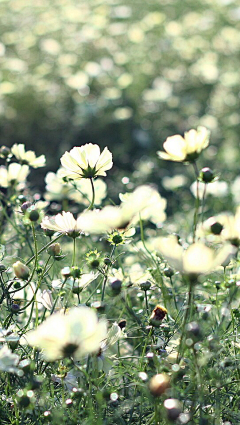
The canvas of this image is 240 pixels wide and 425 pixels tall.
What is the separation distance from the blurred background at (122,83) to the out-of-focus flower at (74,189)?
516 mm

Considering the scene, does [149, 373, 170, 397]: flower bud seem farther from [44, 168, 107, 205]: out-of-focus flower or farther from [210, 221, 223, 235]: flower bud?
[44, 168, 107, 205]: out-of-focus flower

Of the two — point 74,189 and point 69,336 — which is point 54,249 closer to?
point 69,336

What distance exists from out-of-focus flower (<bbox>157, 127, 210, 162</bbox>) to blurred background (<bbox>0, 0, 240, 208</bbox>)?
3.05 feet

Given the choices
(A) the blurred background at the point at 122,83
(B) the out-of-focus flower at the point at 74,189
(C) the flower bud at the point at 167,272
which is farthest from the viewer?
(A) the blurred background at the point at 122,83

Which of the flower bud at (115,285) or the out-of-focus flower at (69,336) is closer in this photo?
the out-of-focus flower at (69,336)

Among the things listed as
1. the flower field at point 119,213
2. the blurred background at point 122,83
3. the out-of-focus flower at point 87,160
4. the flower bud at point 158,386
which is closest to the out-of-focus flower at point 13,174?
the flower field at point 119,213

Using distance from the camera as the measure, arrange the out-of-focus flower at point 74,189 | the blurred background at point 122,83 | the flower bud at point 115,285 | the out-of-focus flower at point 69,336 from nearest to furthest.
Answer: the out-of-focus flower at point 69,336
the flower bud at point 115,285
the out-of-focus flower at point 74,189
the blurred background at point 122,83

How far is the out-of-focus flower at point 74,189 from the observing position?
34.6 inches

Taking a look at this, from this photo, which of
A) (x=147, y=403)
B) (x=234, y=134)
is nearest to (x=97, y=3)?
(x=234, y=134)

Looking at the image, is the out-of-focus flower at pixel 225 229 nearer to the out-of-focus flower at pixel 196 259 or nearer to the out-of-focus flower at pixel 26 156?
the out-of-focus flower at pixel 196 259

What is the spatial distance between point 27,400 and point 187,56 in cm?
228

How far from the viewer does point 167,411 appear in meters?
0.51

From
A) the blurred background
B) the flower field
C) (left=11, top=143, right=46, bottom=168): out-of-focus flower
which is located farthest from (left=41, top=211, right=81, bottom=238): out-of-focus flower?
the blurred background

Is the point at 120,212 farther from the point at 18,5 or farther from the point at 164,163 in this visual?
the point at 18,5
